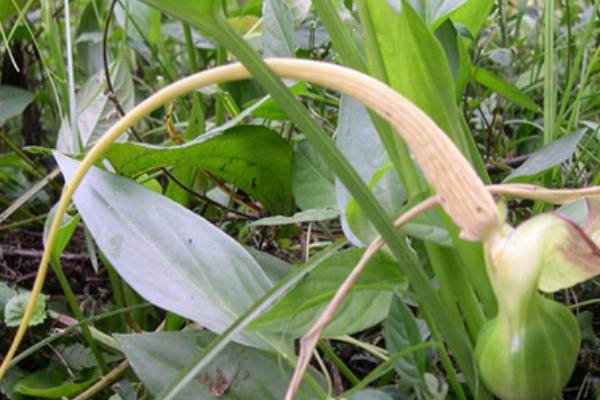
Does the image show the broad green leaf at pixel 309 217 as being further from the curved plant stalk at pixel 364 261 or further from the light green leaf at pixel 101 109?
the light green leaf at pixel 101 109

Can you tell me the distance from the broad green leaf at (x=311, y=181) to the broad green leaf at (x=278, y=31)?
7 cm

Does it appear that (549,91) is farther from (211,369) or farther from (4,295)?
(4,295)

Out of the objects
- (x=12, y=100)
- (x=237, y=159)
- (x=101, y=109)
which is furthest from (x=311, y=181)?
(x=12, y=100)

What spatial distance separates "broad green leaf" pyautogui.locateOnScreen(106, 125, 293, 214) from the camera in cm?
50

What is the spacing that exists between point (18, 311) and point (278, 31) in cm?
25

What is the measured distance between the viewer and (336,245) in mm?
381

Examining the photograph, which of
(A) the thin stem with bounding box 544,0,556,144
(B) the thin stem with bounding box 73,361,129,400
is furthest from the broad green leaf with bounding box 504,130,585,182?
(B) the thin stem with bounding box 73,361,129,400

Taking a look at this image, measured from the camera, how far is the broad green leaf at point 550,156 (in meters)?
0.41

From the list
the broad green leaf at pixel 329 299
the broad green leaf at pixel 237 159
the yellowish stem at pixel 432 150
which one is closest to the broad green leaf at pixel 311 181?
the broad green leaf at pixel 237 159

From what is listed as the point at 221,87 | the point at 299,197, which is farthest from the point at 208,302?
the point at 221,87

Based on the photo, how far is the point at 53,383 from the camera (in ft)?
1.82

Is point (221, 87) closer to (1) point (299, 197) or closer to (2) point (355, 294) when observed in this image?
(1) point (299, 197)

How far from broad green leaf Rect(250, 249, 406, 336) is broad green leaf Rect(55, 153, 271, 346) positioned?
1.2 inches

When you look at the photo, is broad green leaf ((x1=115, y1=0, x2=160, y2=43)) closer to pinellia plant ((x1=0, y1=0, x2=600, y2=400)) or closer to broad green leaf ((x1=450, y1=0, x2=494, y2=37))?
broad green leaf ((x1=450, y1=0, x2=494, y2=37))
